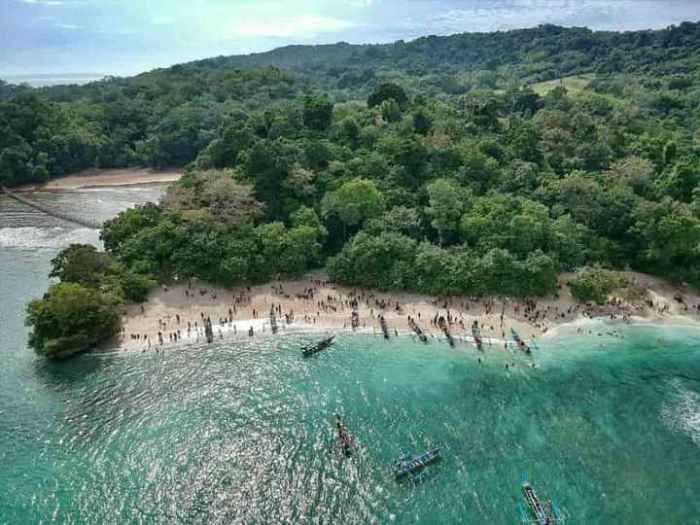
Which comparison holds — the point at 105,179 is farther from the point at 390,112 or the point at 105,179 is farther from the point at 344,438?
the point at 344,438

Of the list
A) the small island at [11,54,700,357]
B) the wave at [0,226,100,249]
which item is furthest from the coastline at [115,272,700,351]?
the wave at [0,226,100,249]

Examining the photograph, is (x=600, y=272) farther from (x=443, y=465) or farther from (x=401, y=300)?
(x=443, y=465)

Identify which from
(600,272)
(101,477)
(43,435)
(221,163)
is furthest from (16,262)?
(600,272)

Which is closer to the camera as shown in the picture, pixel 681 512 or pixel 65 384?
pixel 681 512

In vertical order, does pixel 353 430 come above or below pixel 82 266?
below

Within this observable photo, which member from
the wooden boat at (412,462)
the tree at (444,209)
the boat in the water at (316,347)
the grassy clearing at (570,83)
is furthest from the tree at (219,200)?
the grassy clearing at (570,83)

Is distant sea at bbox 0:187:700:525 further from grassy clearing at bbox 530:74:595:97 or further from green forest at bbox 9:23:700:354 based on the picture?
grassy clearing at bbox 530:74:595:97

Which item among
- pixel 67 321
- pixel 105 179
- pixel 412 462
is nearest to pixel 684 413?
pixel 412 462
